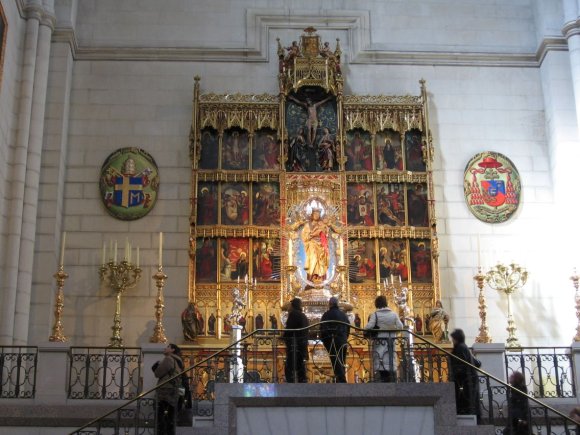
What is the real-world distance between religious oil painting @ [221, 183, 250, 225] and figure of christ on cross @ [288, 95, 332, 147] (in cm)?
183

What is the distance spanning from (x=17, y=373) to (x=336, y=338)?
18.7 feet

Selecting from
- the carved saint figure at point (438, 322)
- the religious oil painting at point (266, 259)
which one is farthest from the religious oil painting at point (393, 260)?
the religious oil painting at point (266, 259)

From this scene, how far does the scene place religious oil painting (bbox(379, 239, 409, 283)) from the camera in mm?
20250

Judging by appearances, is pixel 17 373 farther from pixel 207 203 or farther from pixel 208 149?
pixel 208 149

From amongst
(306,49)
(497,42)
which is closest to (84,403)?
(306,49)

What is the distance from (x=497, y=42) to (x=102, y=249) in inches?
422

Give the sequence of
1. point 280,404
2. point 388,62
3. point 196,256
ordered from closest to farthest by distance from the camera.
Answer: point 280,404 < point 196,256 < point 388,62

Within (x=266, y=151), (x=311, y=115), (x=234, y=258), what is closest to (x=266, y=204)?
(x=266, y=151)

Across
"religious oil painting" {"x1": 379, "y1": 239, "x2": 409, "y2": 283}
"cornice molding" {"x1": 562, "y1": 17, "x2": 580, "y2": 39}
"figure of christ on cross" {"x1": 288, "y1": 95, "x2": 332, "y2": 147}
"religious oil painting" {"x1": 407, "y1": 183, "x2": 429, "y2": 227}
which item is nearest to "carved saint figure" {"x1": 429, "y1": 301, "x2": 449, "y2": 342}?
"religious oil painting" {"x1": 379, "y1": 239, "x2": 409, "y2": 283}

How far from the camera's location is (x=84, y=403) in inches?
609

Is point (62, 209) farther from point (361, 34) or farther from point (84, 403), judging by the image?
point (361, 34)

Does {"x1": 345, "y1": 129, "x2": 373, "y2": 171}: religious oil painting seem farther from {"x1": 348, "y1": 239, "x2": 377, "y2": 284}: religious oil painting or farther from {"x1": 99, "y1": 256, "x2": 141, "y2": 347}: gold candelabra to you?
{"x1": 99, "y1": 256, "x2": 141, "y2": 347}: gold candelabra

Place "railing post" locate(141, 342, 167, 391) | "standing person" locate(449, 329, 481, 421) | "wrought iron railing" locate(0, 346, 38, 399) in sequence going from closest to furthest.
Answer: "standing person" locate(449, 329, 481, 421) → "wrought iron railing" locate(0, 346, 38, 399) → "railing post" locate(141, 342, 167, 391)

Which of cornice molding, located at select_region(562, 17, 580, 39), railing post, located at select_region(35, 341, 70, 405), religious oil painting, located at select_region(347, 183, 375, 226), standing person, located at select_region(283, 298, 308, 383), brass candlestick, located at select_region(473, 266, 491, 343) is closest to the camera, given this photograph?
standing person, located at select_region(283, 298, 308, 383)
